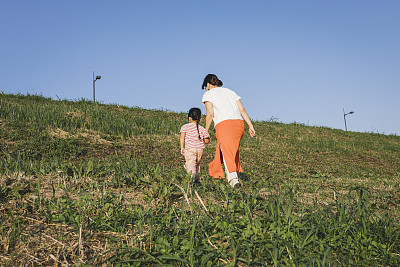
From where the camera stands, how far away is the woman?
16.2 ft

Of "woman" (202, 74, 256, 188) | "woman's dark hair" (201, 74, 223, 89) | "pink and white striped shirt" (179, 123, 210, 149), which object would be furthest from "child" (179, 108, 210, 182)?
"woman's dark hair" (201, 74, 223, 89)

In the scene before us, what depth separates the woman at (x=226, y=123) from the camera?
16.2 ft

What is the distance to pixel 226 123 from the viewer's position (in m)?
5.06

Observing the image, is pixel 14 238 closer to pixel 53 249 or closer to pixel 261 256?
pixel 53 249

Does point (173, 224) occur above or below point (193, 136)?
below

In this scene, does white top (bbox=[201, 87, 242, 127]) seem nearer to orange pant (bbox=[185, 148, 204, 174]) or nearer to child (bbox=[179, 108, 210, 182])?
child (bbox=[179, 108, 210, 182])

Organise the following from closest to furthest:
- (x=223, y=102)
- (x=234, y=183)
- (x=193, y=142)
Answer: (x=234, y=183)
(x=223, y=102)
(x=193, y=142)

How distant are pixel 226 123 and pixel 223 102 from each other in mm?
405

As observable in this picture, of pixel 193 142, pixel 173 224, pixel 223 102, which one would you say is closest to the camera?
pixel 173 224

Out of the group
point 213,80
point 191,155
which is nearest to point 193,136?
point 191,155

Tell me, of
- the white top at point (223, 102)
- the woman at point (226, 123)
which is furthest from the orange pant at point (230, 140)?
the white top at point (223, 102)

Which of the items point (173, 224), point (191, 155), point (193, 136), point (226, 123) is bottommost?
point (173, 224)

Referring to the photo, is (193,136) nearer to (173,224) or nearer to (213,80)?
(213,80)

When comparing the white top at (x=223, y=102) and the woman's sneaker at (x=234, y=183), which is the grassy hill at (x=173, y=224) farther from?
the white top at (x=223, y=102)
